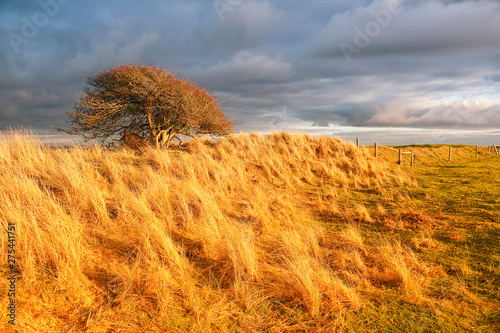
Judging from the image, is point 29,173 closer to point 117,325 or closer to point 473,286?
point 117,325

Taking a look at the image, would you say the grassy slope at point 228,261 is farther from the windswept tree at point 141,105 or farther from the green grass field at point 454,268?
the windswept tree at point 141,105

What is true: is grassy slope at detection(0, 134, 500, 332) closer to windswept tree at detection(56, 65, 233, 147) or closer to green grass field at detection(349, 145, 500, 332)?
green grass field at detection(349, 145, 500, 332)

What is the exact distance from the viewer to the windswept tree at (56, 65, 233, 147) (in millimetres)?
13695

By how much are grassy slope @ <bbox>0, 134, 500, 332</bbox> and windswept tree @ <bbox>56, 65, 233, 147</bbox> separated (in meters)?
6.84

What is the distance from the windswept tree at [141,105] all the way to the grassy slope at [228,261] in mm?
6837

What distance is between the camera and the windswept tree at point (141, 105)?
13695mm

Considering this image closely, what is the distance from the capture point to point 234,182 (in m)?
8.35

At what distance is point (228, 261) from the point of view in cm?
380

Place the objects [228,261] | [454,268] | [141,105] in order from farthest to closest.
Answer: [141,105]
[454,268]
[228,261]

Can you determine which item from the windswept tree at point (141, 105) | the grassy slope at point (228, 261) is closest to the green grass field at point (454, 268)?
the grassy slope at point (228, 261)

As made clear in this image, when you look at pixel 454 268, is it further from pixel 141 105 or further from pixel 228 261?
pixel 141 105

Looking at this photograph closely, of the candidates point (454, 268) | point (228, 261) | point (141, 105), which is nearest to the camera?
point (228, 261)

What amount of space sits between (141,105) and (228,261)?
13.0 metres

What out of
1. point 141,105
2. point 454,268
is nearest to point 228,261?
point 454,268
